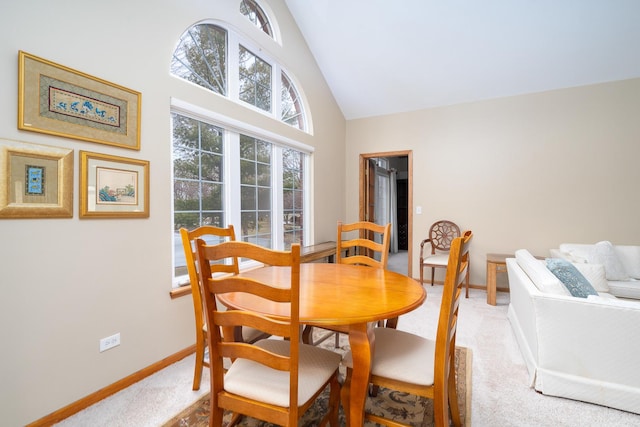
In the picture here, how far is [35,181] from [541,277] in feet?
10.2

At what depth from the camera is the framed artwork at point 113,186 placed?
70.6 inches

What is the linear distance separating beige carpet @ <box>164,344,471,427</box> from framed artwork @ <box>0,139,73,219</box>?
52.5 inches

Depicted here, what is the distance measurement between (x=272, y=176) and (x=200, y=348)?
2.12 metres

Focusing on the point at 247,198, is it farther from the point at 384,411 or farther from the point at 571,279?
the point at 571,279

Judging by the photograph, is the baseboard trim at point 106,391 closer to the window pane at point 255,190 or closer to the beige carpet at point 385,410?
the beige carpet at point 385,410

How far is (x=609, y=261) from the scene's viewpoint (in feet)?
10.2

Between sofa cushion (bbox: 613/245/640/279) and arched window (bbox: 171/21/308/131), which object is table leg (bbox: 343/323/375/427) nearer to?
arched window (bbox: 171/21/308/131)

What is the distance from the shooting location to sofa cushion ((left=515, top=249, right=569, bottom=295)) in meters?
1.92

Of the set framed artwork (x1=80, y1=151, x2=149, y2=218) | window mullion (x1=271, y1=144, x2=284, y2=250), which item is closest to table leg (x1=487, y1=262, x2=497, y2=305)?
window mullion (x1=271, y1=144, x2=284, y2=250)

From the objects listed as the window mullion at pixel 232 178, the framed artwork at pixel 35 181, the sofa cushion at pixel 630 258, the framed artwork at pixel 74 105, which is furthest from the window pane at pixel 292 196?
the sofa cushion at pixel 630 258

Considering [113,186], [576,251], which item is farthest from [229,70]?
[576,251]

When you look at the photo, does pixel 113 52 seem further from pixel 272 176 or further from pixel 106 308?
pixel 272 176

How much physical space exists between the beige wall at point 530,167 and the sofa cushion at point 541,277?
177cm

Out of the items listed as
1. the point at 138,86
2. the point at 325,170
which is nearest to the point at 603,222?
the point at 325,170
